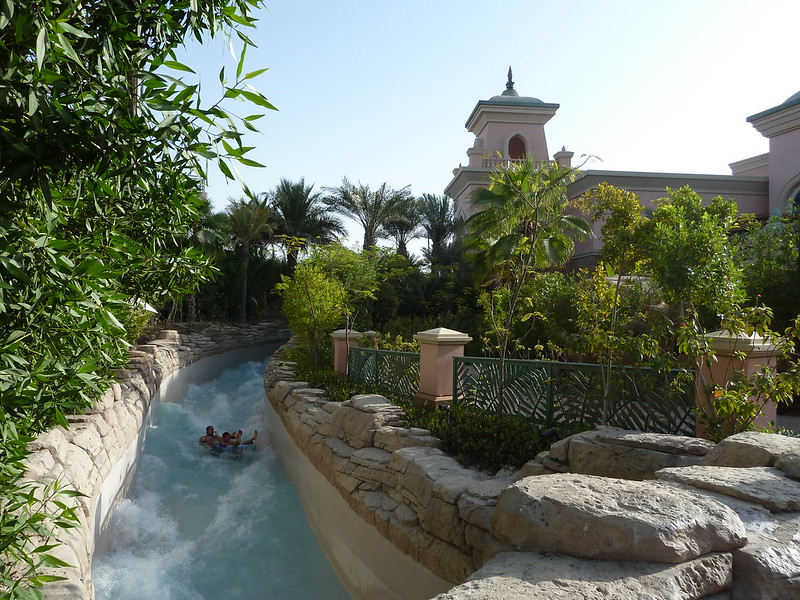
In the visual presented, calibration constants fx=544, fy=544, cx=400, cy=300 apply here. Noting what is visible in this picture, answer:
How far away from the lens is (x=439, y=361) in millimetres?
7871

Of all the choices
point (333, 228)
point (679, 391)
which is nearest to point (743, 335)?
point (679, 391)

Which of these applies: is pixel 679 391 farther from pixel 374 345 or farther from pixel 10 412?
pixel 374 345

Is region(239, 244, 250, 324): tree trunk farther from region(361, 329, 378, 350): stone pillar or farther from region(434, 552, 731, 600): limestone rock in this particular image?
region(434, 552, 731, 600): limestone rock

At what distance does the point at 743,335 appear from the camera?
17.6 ft

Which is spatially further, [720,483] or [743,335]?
[743,335]

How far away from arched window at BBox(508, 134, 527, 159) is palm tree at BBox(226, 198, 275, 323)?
12.2 metres

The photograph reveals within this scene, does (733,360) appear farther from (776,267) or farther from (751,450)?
(776,267)

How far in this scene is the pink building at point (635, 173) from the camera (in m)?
17.7

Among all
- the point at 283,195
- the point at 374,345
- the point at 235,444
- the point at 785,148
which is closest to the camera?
the point at 235,444

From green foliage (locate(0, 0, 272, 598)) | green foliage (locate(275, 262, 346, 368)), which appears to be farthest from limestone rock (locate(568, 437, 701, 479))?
green foliage (locate(275, 262, 346, 368))

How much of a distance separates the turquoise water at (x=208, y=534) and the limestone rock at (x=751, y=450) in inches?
183

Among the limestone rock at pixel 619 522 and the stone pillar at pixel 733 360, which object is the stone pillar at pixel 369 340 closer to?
the stone pillar at pixel 733 360

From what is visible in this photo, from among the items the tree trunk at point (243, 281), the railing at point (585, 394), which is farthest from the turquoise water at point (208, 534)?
the tree trunk at point (243, 281)

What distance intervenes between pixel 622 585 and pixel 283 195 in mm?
28198
